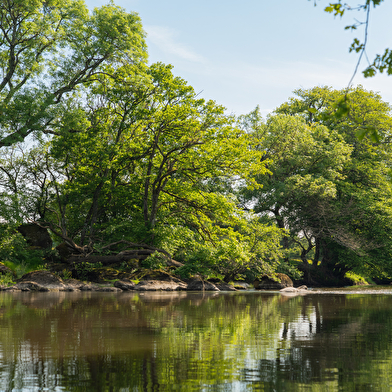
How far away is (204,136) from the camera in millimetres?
23922

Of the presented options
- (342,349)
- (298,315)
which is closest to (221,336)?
(342,349)

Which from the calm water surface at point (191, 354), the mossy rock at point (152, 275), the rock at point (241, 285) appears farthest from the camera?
the rock at point (241, 285)

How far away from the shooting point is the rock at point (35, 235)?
27506 millimetres

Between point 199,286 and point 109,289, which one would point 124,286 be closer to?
point 109,289

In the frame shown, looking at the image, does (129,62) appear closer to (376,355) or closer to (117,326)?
(117,326)

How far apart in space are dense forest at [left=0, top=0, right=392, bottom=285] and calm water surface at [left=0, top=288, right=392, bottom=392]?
14512mm

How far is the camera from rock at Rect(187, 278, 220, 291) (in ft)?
76.4

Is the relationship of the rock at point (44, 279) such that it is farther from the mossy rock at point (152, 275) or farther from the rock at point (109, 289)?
the mossy rock at point (152, 275)

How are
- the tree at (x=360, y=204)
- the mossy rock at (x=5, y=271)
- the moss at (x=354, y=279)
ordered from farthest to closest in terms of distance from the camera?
the moss at (x=354, y=279) < the tree at (x=360, y=204) < the mossy rock at (x=5, y=271)

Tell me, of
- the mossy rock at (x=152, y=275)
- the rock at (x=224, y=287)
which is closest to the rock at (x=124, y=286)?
the mossy rock at (x=152, y=275)

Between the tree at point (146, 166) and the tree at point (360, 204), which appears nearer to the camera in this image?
the tree at point (146, 166)

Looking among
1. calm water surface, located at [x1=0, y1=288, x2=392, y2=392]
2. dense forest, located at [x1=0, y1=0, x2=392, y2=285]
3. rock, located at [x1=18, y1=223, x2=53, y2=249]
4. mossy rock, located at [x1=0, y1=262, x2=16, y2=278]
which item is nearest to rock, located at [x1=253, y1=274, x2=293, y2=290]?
dense forest, located at [x1=0, y1=0, x2=392, y2=285]

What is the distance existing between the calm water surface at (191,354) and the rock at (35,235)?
19065 mm

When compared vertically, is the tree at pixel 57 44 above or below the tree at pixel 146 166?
above
